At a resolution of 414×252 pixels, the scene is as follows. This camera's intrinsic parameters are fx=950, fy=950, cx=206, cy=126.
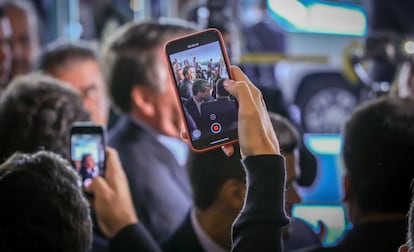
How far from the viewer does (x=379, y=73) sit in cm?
298

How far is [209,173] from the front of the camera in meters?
2.10

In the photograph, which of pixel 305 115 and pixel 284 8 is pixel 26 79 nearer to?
pixel 284 8

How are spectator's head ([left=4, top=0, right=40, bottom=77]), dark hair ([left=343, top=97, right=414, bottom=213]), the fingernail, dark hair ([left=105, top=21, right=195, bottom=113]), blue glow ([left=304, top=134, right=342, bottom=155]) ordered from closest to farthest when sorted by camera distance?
the fingernail
dark hair ([left=343, top=97, right=414, bottom=213])
dark hair ([left=105, top=21, right=195, bottom=113])
blue glow ([left=304, top=134, right=342, bottom=155])
spectator's head ([left=4, top=0, right=40, bottom=77])

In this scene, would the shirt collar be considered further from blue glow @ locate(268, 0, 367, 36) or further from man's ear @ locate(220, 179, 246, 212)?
blue glow @ locate(268, 0, 367, 36)

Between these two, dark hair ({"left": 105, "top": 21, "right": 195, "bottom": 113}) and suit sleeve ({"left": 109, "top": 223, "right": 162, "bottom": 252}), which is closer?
suit sleeve ({"left": 109, "top": 223, "right": 162, "bottom": 252})

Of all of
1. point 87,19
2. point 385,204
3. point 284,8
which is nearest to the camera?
point 385,204

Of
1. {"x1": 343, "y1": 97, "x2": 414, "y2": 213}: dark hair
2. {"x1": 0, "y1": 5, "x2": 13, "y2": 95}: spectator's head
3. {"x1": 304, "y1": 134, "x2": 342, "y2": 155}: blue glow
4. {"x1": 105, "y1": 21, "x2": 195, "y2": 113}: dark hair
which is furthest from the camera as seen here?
{"x1": 0, "y1": 5, "x2": 13, "y2": 95}: spectator's head

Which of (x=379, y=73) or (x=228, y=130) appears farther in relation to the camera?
(x=379, y=73)

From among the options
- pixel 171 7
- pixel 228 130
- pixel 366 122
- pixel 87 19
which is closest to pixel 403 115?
Answer: pixel 366 122

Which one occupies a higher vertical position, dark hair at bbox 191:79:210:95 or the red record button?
dark hair at bbox 191:79:210:95

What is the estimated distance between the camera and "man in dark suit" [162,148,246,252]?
202 cm

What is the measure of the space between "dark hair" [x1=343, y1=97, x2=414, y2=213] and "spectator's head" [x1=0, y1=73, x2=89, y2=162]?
652mm

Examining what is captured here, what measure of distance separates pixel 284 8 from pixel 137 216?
87 centimetres

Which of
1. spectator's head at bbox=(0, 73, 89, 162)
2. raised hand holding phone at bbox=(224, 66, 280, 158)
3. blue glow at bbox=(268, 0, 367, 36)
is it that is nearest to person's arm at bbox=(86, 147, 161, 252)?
spectator's head at bbox=(0, 73, 89, 162)
